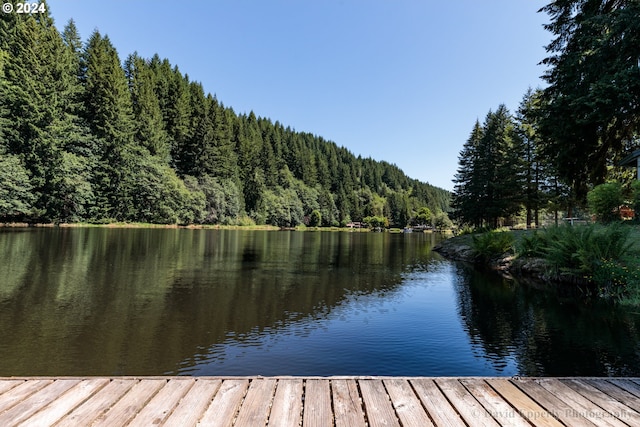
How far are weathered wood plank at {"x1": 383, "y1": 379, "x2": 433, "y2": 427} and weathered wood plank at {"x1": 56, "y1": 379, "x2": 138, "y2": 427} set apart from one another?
9.43 ft

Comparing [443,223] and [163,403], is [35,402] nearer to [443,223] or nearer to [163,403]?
[163,403]

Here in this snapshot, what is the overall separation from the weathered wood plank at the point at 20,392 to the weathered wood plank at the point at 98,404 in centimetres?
70

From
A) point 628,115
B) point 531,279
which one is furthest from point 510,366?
point 628,115

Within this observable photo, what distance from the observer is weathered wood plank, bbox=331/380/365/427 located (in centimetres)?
336

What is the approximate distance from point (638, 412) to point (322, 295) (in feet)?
34.1

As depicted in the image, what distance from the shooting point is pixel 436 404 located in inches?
148

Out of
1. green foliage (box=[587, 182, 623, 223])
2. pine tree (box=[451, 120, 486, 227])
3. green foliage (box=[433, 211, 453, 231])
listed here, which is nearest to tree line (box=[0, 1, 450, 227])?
pine tree (box=[451, 120, 486, 227])

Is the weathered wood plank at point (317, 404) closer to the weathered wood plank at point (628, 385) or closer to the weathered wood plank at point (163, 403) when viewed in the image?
the weathered wood plank at point (163, 403)

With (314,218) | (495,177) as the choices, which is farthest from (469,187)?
(314,218)

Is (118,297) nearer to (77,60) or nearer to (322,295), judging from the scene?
(322,295)

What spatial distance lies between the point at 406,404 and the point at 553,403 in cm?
159

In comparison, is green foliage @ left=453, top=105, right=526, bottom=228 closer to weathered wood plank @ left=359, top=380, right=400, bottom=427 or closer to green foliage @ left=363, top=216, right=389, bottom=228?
weathered wood plank @ left=359, top=380, right=400, bottom=427

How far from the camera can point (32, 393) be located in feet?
12.9

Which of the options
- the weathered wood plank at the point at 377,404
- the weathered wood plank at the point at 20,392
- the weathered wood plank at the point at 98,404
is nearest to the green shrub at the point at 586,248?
the weathered wood plank at the point at 377,404
